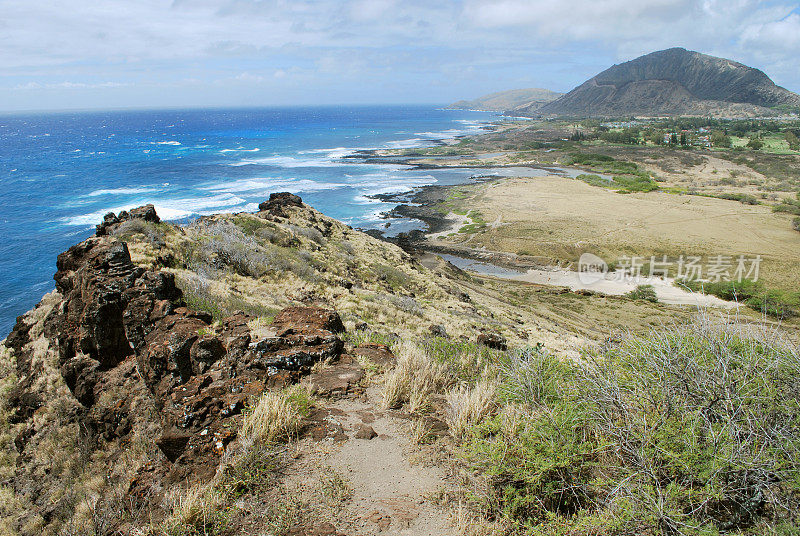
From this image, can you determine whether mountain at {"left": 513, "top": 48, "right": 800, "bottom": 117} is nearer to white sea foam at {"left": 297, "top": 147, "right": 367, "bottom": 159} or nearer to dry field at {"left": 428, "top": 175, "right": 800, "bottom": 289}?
white sea foam at {"left": 297, "top": 147, "right": 367, "bottom": 159}

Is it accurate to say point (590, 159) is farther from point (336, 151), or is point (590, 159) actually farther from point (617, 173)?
point (336, 151)

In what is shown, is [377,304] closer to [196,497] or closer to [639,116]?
[196,497]

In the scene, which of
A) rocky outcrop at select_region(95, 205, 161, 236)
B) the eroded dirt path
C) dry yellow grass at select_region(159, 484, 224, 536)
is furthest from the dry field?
dry yellow grass at select_region(159, 484, 224, 536)

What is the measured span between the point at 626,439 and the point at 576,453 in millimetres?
389

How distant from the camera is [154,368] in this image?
5.60 metres

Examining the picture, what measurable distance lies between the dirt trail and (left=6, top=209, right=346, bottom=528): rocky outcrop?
0.91 metres

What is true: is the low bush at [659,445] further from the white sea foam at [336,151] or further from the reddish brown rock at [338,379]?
the white sea foam at [336,151]

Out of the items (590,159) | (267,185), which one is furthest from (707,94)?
(267,185)

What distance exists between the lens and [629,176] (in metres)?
66.5

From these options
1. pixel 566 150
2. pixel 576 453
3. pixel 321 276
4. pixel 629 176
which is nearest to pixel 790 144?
pixel 566 150

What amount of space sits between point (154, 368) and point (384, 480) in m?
3.64

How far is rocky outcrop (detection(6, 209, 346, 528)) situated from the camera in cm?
440

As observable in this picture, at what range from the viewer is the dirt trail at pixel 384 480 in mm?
3242

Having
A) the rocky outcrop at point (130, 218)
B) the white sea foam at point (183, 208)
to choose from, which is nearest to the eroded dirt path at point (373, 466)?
the rocky outcrop at point (130, 218)
